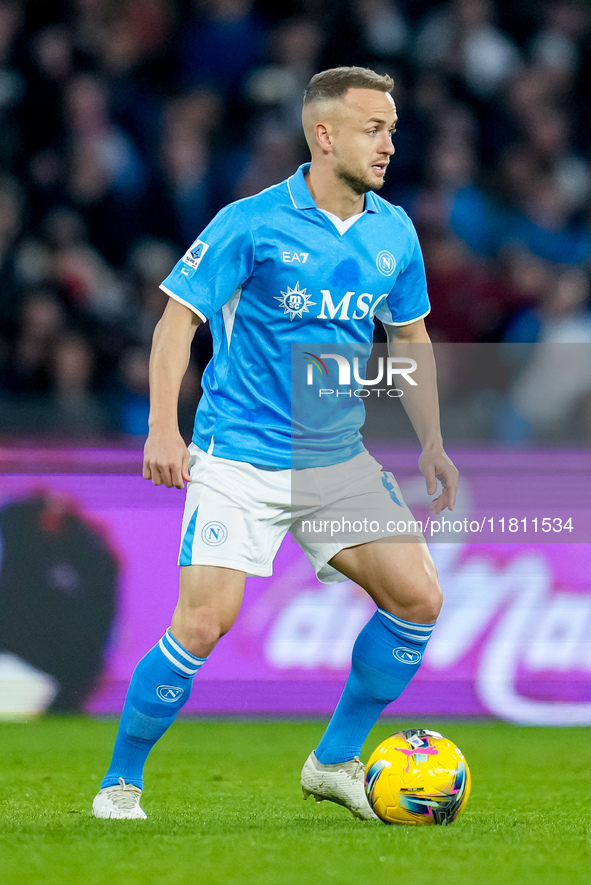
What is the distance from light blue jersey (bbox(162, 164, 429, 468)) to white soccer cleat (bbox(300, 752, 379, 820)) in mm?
934

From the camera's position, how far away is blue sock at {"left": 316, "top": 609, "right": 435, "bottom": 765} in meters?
3.89

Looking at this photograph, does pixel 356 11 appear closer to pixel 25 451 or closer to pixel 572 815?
pixel 25 451

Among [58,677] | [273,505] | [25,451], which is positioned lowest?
[58,677]

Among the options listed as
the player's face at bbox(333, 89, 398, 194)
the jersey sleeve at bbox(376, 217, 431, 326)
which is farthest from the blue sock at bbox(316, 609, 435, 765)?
the player's face at bbox(333, 89, 398, 194)

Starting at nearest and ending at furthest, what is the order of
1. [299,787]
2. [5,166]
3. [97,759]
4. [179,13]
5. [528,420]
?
1. [299,787]
2. [97,759]
3. [528,420]
4. [5,166]
5. [179,13]

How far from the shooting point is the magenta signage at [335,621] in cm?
571

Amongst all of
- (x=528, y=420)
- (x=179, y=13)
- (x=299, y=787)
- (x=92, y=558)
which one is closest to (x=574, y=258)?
(x=528, y=420)

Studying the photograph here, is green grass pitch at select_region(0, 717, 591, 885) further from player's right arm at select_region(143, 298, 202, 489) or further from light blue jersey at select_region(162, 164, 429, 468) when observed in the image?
light blue jersey at select_region(162, 164, 429, 468)

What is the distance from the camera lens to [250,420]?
3844 millimetres

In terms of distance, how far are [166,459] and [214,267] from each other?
1.93 ft

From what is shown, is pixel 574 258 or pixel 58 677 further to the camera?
pixel 574 258

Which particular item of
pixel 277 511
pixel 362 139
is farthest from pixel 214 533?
pixel 362 139

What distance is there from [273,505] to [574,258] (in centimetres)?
487

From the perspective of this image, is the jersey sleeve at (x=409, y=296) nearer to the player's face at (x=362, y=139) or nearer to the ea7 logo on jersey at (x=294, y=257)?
the player's face at (x=362, y=139)
